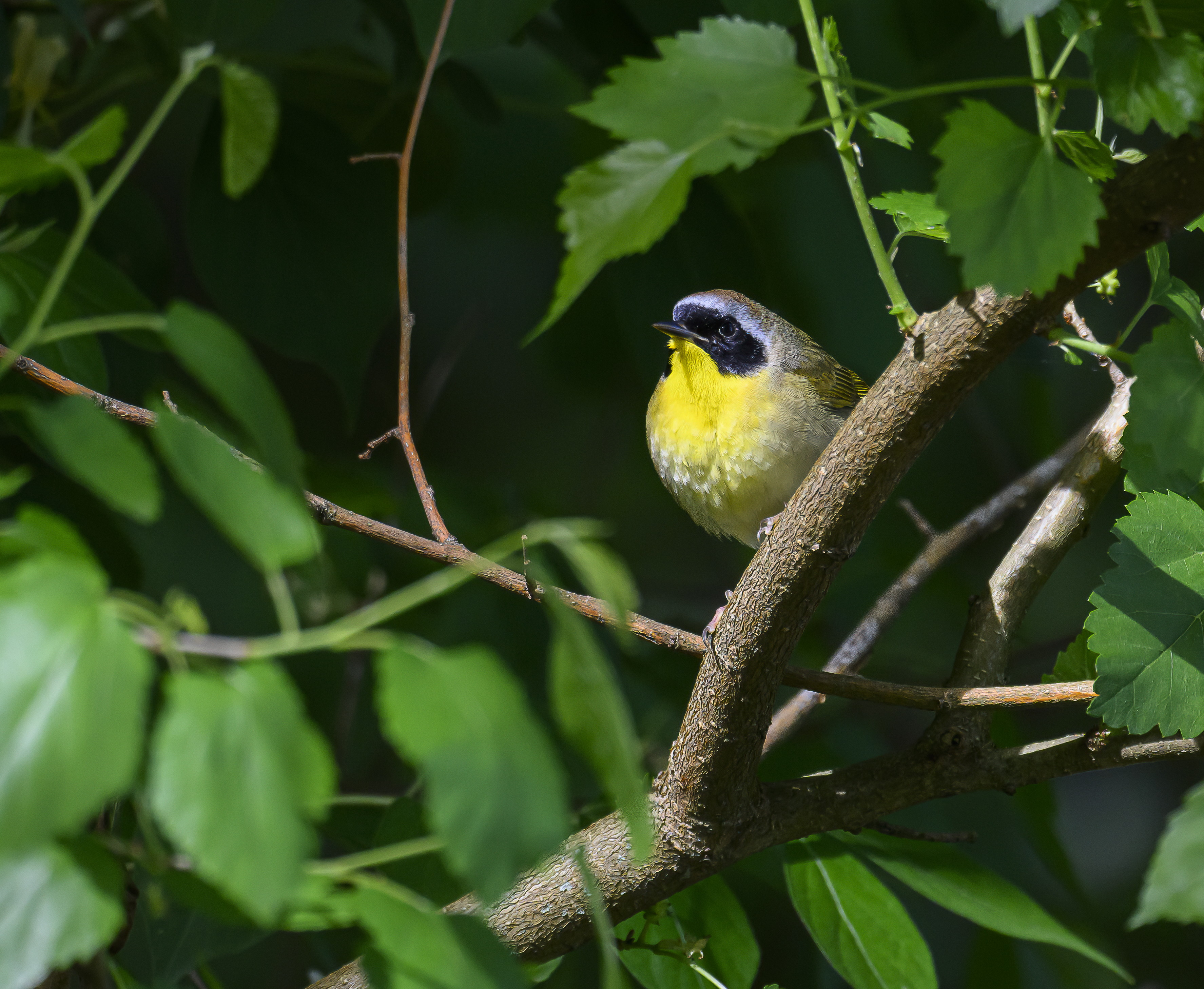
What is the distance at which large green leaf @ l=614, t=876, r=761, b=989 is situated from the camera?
4.60ft

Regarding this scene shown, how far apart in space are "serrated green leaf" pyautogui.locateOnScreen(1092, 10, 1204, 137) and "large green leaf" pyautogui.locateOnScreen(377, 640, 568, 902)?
22.2 inches

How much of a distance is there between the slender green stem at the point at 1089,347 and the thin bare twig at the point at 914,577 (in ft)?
2.95

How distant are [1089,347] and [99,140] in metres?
0.85

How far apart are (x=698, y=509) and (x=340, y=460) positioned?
0.89 m

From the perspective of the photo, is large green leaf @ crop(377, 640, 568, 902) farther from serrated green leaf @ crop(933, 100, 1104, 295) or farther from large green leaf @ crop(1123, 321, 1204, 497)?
large green leaf @ crop(1123, 321, 1204, 497)

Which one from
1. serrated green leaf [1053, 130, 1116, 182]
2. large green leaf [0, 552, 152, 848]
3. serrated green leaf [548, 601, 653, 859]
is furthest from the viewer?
serrated green leaf [1053, 130, 1116, 182]

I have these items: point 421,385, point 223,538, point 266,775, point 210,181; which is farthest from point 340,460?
point 266,775

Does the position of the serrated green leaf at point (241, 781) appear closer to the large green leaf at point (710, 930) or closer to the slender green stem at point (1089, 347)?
the slender green stem at point (1089, 347)

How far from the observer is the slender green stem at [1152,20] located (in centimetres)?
74

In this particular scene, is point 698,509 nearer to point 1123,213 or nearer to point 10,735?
point 1123,213

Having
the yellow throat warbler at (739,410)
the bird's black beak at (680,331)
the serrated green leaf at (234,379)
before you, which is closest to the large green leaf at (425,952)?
the serrated green leaf at (234,379)

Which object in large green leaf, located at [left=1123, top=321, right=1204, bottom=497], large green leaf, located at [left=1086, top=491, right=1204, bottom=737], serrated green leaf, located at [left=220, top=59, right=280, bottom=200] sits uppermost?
serrated green leaf, located at [left=220, top=59, right=280, bottom=200]

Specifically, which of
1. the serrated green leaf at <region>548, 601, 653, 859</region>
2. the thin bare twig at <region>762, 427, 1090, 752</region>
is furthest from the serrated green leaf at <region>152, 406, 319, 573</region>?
the thin bare twig at <region>762, 427, 1090, 752</region>

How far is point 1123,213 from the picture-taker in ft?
2.78
